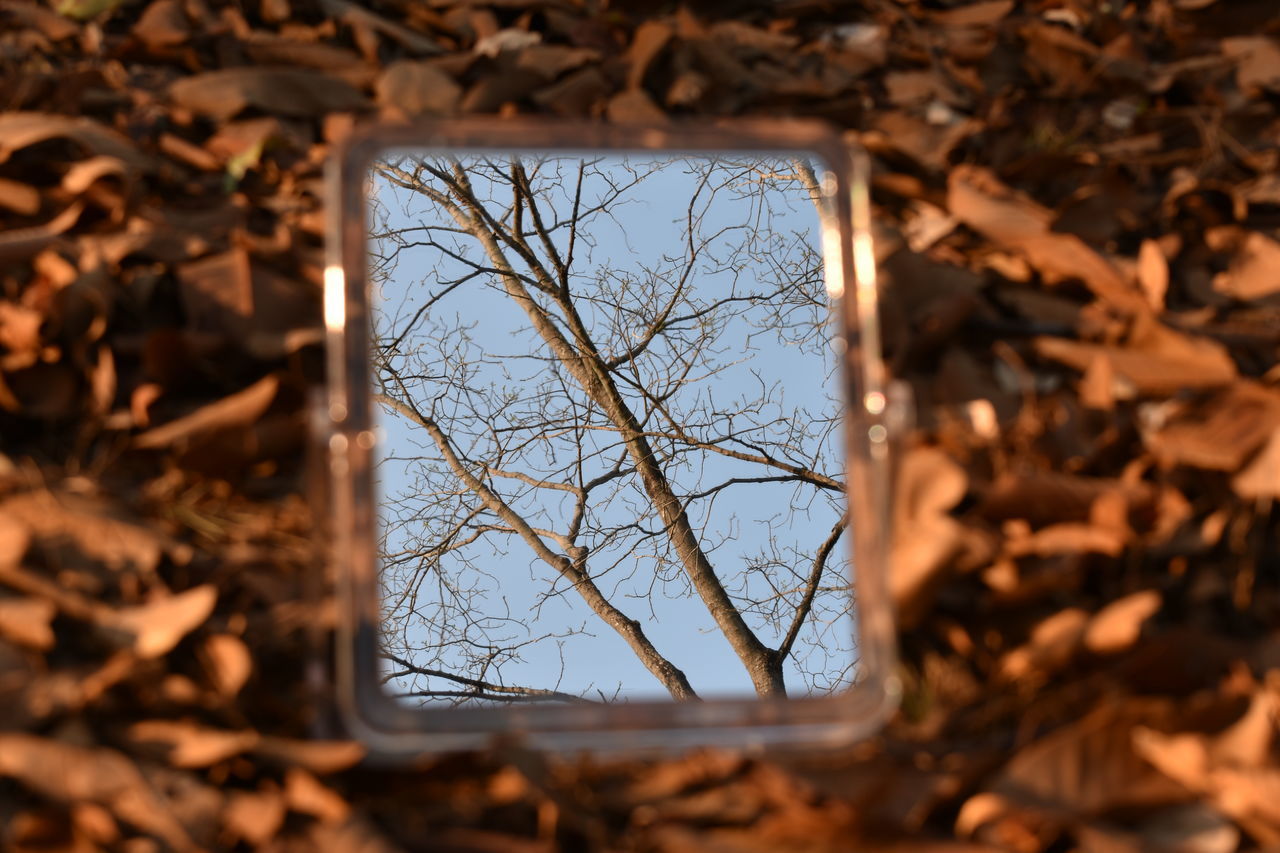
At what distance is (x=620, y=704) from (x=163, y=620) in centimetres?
53

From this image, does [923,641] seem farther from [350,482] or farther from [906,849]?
[350,482]

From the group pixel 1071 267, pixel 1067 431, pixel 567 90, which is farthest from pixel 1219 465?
pixel 567 90

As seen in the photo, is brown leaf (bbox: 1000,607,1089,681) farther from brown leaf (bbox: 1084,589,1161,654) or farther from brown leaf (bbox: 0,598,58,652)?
brown leaf (bbox: 0,598,58,652)

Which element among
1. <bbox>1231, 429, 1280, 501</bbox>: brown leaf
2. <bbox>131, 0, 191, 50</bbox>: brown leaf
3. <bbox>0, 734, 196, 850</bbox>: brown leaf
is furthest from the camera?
<bbox>131, 0, 191, 50</bbox>: brown leaf

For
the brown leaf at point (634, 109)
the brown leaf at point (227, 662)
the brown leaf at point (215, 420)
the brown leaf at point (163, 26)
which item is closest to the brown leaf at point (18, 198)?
the brown leaf at point (163, 26)

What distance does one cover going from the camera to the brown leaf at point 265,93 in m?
1.86

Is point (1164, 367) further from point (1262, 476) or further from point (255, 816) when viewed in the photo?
point (255, 816)

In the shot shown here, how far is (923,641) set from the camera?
1.62 m

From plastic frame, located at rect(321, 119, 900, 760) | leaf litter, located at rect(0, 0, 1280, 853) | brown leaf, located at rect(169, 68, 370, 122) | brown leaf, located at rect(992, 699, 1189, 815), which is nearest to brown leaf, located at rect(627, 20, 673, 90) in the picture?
leaf litter, located at rect(0, 0, 1280, 853)

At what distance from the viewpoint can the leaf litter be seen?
57.7 inches

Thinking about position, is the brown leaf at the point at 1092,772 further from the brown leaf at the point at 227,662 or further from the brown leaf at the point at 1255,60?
the brown leaf at the point at 1255,60

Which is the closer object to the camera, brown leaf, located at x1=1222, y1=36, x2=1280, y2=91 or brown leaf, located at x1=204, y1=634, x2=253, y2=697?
brown leaf, located at x1=204, y1=634, x2=253, y2=697

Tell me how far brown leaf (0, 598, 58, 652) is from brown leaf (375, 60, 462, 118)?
811 millimetres

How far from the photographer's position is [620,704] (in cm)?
155
